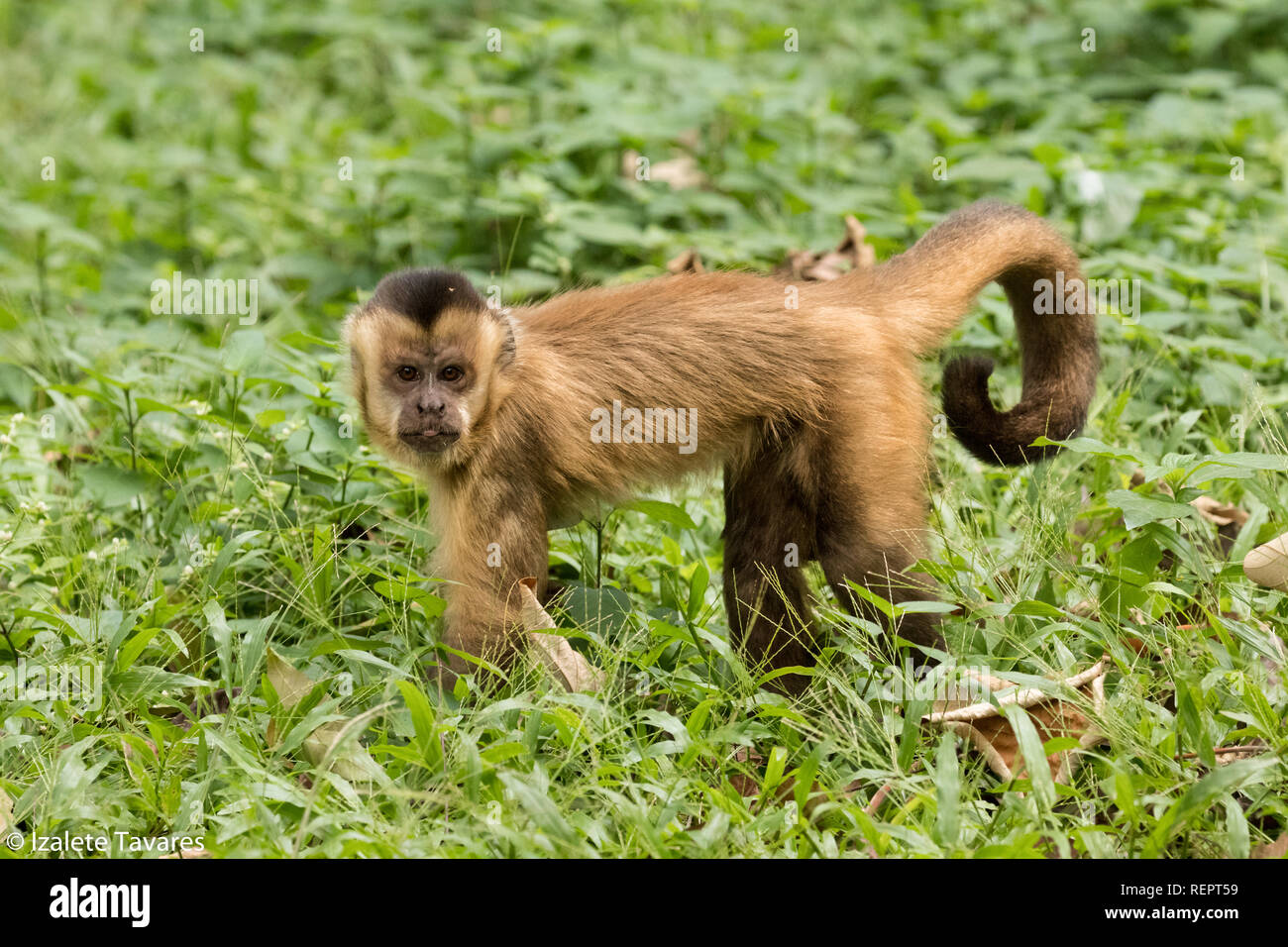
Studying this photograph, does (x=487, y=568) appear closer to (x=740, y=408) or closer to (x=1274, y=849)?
(x=740, y=408)

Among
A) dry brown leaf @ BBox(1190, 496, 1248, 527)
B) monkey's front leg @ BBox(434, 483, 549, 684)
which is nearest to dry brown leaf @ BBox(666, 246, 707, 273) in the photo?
monkey's front leg @ BBox(434, 483, 549, 684)

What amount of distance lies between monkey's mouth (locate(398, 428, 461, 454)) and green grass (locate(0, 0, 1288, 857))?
473 mm

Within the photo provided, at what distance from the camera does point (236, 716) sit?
4039mm

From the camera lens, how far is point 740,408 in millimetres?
4422

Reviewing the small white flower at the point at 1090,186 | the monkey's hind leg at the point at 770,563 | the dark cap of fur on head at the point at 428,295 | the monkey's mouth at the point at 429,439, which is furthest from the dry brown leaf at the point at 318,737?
the small white flower at the point at 1090,186

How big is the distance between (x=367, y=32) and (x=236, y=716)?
22.3 feet

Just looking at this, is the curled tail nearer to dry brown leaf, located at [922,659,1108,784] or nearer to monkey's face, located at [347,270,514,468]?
dry brown leaf, located at [922,659,1108,784]

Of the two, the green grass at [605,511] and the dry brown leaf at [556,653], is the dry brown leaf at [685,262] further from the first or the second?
the dry brown leaf at [556,653]

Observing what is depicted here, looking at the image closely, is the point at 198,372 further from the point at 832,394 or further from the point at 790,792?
the point at 790,792

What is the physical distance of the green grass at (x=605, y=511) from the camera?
3607 mm

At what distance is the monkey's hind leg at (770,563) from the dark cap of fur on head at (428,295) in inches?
42.2
